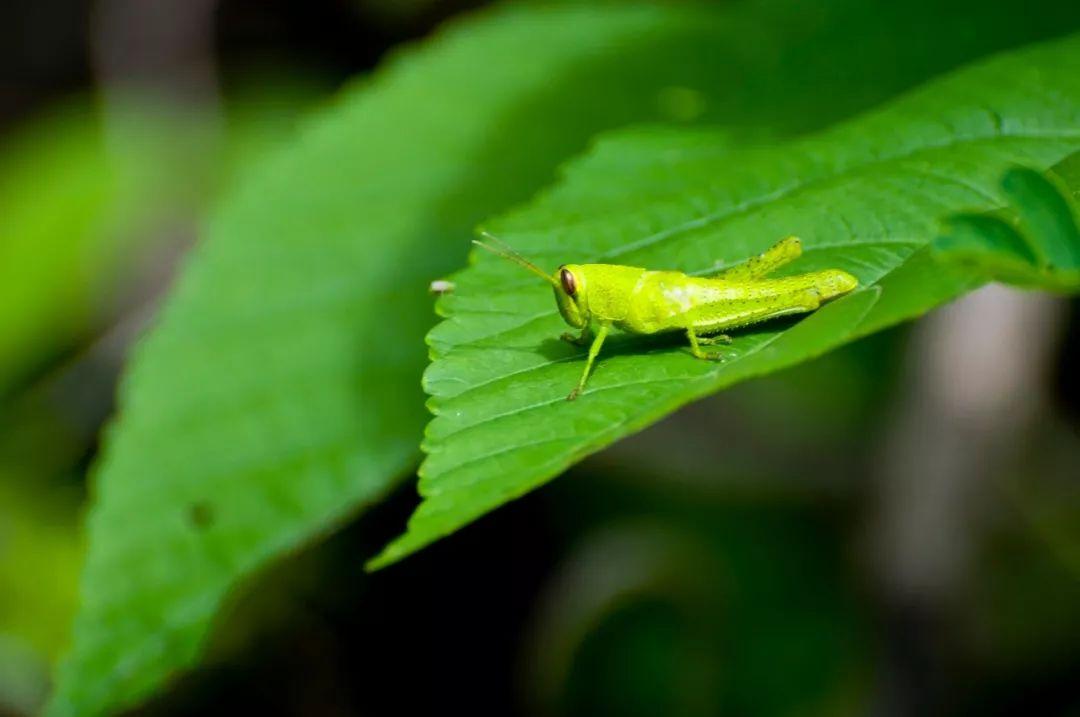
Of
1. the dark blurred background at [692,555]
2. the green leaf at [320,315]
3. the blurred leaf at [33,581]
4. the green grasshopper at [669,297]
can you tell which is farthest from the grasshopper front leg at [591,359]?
the blurred leaf at [33,581]

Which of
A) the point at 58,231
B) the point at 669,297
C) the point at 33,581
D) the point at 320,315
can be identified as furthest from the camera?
the point at 58,231

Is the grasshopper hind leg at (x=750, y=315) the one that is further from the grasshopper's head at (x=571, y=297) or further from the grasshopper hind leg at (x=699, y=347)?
the grasshopper's head at (x=571, y=297)

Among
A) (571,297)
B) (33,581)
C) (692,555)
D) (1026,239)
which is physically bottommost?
(33,581)

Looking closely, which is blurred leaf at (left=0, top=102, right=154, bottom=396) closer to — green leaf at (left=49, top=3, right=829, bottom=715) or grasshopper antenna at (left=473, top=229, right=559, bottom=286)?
green leaf at (left=49, top=3, right=829, bottom=715)

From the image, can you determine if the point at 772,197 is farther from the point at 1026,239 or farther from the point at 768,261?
the point at 1026,239

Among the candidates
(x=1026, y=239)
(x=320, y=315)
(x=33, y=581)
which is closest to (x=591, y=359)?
(x=1026, y=239)

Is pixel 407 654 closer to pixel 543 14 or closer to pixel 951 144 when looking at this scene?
pixel 543 14
